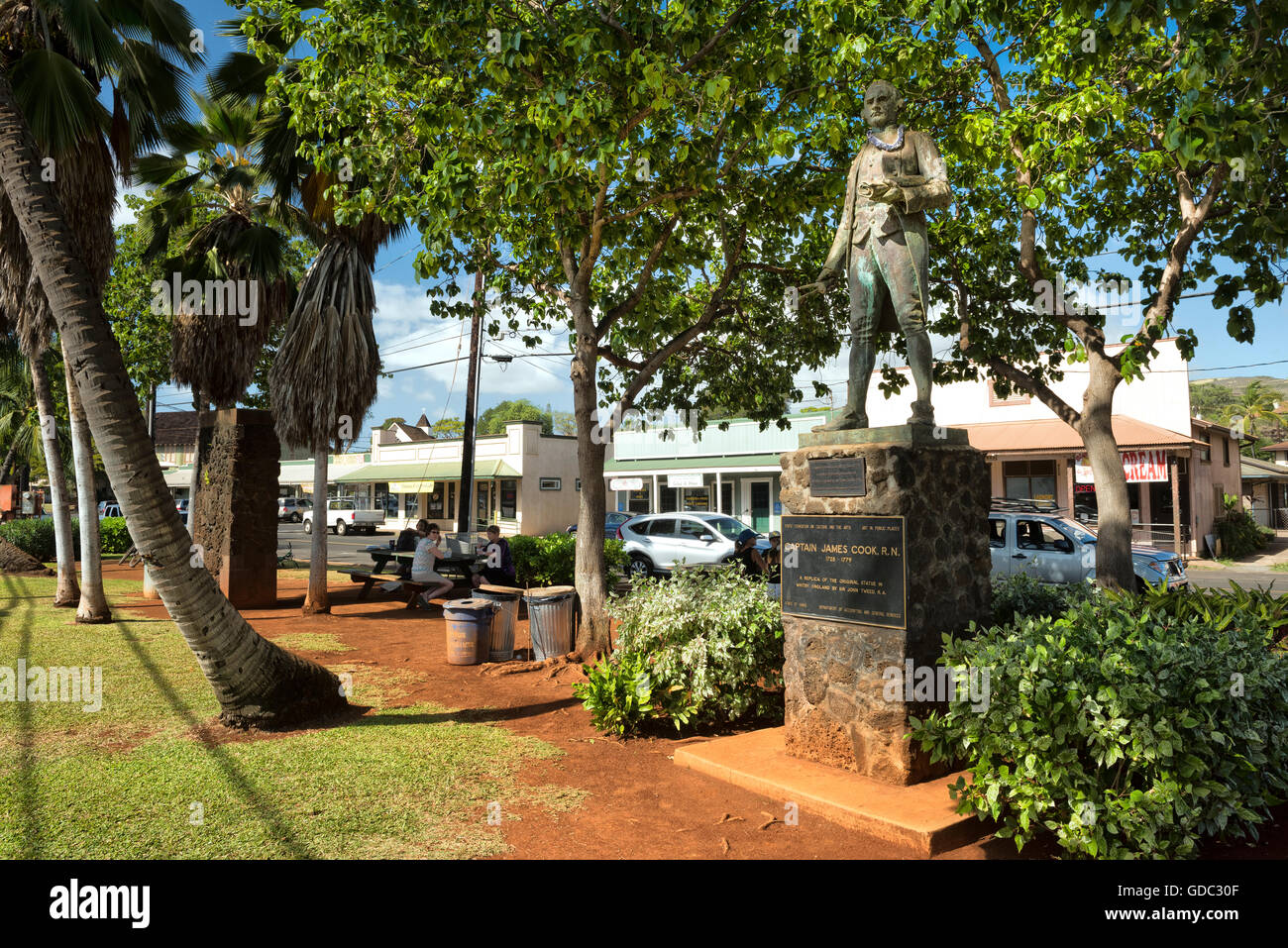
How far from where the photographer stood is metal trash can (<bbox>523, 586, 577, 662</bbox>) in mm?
8875

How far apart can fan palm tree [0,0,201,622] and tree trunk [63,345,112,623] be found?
0.6 inches

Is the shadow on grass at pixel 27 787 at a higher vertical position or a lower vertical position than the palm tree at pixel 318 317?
lower

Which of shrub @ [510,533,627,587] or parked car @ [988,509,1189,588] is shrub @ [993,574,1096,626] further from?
shrub @ [510,533,627,587]

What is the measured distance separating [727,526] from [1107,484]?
1015cm

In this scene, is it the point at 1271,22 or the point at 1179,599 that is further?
the point at 1179,599

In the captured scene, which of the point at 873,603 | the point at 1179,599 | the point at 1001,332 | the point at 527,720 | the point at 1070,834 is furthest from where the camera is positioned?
the point at 1001,332

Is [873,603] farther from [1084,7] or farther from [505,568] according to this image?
[505,568]

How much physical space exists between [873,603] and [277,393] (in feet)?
33.4

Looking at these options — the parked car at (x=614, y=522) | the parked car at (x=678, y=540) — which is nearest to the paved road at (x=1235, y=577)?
the parked car at (x=678, y=540)

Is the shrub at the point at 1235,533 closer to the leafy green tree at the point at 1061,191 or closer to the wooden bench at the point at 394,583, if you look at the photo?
the leafy green tree at the point at 1061,191

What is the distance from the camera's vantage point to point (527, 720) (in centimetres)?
678

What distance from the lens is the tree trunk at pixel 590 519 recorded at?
8.87m

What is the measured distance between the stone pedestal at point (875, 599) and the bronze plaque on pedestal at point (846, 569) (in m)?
0.02
